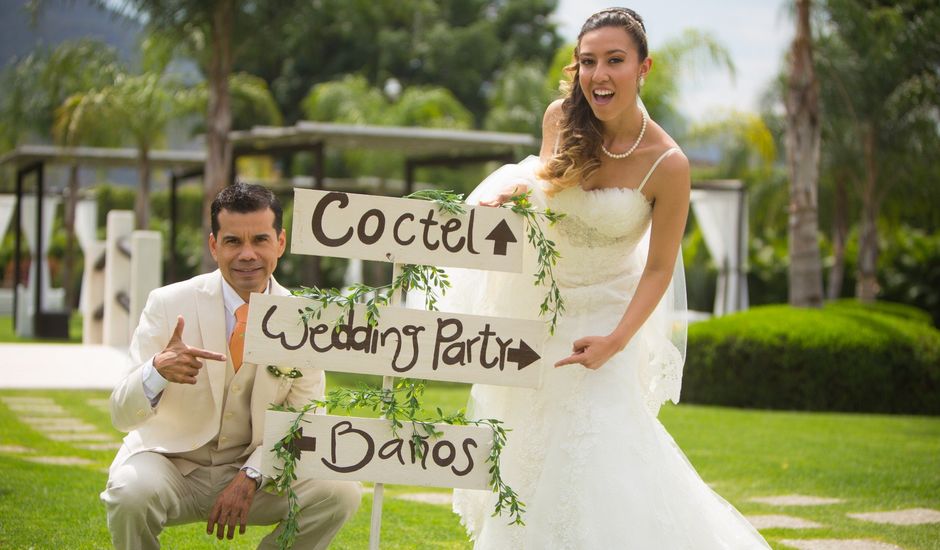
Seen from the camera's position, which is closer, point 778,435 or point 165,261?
point 778,435

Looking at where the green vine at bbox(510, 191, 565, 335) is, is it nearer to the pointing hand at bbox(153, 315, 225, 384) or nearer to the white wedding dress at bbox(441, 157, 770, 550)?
the white wedding dress at bbox(441, 157, 770, 550)

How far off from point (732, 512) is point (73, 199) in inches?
768

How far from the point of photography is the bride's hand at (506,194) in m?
3.58

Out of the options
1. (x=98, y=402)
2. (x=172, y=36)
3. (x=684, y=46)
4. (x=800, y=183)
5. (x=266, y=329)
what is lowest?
(x=98, y=402)

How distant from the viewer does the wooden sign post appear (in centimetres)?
335

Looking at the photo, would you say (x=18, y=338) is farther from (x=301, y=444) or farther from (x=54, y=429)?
(x=301, y=444)

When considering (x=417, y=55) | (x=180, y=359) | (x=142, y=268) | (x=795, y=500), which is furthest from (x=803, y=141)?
(x=417, y=55)

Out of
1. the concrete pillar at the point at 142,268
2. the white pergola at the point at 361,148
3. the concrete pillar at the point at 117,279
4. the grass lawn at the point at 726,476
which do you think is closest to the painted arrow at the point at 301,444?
the grass lawn at the point at 726,476

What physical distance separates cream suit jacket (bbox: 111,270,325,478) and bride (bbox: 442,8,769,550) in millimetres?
833

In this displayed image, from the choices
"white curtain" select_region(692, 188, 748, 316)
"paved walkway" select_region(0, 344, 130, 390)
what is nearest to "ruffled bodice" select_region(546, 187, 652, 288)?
"paved walkway" select_region(0, 344, 130, 390)

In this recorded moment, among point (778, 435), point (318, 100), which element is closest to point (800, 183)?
point (778, 435)

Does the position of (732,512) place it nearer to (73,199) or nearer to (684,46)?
(684,46)

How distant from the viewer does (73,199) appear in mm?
21266

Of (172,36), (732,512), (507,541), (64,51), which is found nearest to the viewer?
(507,541)
